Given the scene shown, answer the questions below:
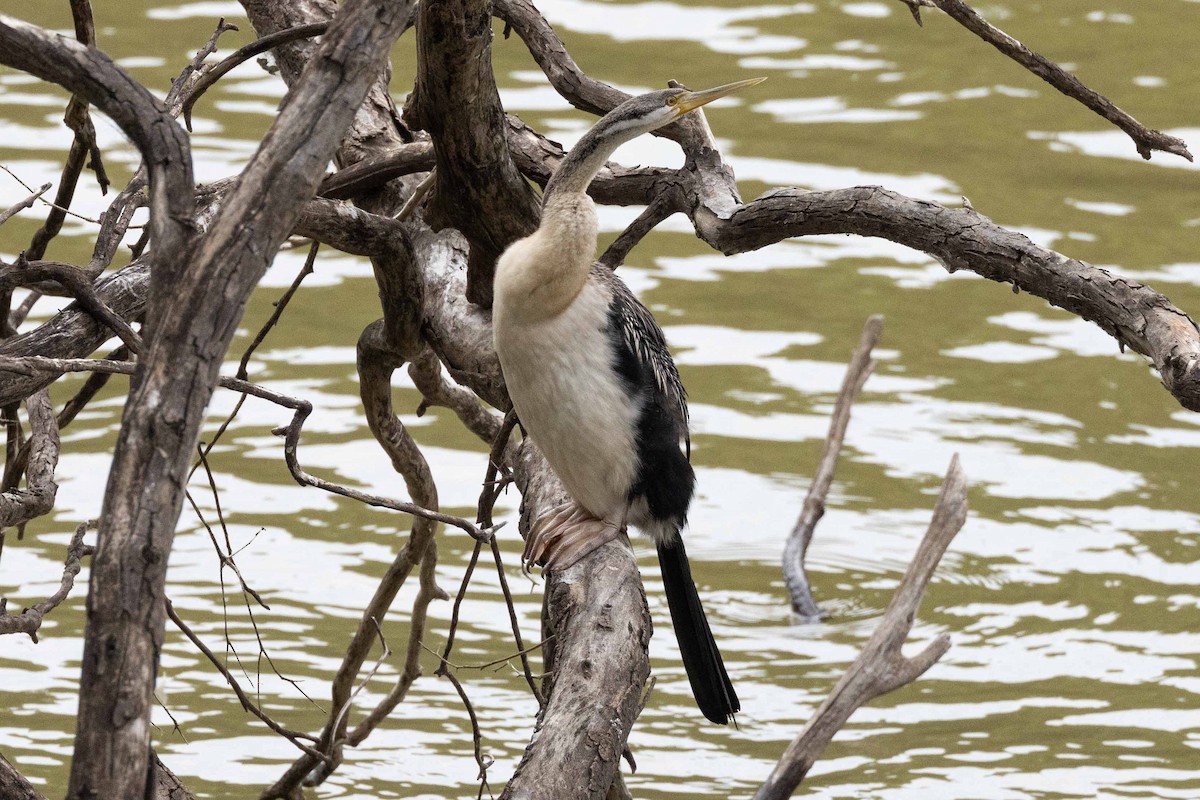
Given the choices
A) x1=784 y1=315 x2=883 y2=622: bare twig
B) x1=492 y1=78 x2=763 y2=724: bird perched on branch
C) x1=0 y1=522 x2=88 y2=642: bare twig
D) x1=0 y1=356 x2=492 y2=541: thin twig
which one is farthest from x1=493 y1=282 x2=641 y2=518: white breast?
x1=784 y1=315 x2=883 y2=622: bare twig

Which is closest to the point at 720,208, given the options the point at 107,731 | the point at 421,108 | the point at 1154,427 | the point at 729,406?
the point at 421,108

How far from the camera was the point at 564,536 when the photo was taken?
3088 millimetres

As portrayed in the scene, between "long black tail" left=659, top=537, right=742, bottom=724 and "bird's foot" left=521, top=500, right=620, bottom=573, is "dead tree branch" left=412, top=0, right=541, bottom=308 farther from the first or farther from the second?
"long black tail" left=659, top=537, right=742, bottom=724

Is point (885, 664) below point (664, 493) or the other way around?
below

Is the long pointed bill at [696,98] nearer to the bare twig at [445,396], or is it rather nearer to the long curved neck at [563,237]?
the long curved neck at [563,237]

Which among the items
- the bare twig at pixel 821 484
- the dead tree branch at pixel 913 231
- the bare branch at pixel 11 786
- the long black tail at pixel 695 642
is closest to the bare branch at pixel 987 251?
the dead tree branch at pixel 913 231

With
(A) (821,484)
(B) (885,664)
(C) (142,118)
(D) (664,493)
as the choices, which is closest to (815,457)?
(A) (821,484)

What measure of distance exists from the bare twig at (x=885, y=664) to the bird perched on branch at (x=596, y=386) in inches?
38.5

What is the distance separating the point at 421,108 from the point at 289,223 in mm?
1280

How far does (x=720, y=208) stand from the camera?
286 cm

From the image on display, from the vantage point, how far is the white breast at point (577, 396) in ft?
9.82

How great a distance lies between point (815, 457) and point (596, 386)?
14.2ft

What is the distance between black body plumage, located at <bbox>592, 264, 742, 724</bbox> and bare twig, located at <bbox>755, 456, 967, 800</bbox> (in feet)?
3.24

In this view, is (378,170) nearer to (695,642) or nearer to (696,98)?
(696,98)
